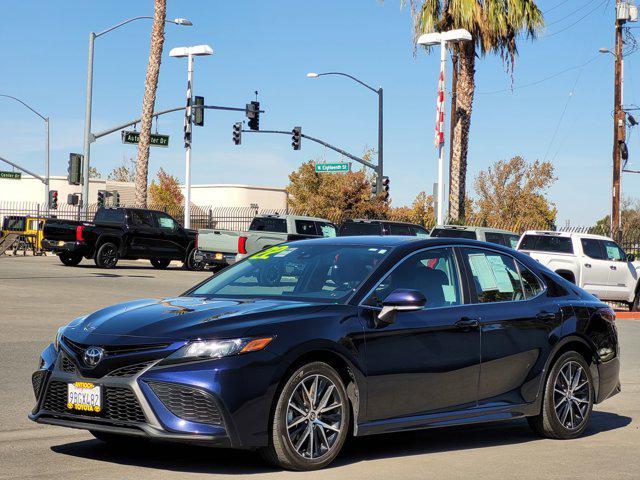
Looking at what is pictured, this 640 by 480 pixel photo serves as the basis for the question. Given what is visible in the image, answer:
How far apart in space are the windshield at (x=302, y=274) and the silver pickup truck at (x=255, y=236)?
2458 cm

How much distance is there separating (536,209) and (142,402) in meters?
84.3

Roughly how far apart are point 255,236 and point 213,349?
2679cm

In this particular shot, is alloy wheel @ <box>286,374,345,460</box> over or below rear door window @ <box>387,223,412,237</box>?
below

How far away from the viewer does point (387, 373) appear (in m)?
7.38

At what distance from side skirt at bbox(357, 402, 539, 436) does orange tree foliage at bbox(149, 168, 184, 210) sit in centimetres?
10382

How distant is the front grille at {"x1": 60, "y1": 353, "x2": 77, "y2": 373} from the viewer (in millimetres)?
6896

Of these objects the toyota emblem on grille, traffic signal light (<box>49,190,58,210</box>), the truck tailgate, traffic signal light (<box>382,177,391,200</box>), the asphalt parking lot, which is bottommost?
Result: the asphalt parking lot

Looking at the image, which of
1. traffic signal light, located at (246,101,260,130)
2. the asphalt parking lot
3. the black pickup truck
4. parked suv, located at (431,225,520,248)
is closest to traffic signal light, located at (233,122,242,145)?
traffic signal light, located at (246,101,260,130)

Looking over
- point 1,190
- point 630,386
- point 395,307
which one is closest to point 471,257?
point 395,307

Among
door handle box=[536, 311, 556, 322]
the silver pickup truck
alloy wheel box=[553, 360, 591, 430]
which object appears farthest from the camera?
the silver pickup truck

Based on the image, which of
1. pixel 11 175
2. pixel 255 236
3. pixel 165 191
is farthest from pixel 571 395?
pixel 165 191

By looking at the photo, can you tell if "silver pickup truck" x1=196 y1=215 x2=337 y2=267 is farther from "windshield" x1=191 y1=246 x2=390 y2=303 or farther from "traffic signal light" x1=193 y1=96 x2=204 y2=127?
"windshield" x1=191 y1=246 x2=390 y2=303

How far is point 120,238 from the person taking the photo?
3700 cm

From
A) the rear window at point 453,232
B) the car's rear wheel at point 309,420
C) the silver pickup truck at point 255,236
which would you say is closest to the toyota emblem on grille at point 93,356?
the car's rear wheel at point 309,420
